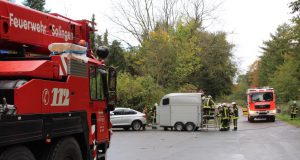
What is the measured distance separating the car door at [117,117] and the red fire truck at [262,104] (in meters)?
13.9

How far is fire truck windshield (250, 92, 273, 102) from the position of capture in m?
38.7

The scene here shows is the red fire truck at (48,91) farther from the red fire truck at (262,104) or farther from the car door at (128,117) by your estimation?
the red fire truck at (262,104)

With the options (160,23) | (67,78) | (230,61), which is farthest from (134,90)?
(67,78)

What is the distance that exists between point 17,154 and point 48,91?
1.21 metres

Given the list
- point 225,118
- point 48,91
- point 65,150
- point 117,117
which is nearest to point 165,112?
point 117,117

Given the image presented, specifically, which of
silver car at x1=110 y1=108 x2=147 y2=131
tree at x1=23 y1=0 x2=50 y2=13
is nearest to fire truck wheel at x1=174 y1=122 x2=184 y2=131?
silver car at x1=110 y1=108 x2=147 y2=131

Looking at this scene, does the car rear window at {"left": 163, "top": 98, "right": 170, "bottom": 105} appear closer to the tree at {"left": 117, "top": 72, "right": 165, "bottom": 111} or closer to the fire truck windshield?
the tree at {"left": 117, "top": 72, "right": 165, "bottom": 111}

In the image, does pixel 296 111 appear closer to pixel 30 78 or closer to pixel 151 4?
pixel 151 4

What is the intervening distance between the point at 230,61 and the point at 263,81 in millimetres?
42635

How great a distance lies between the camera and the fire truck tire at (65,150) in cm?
745

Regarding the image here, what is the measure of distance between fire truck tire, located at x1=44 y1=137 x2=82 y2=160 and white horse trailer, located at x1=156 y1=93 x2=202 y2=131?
20.2m

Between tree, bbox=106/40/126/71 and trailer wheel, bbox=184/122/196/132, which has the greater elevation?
tree, bbox=106/40/126/71

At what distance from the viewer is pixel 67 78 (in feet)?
25.8

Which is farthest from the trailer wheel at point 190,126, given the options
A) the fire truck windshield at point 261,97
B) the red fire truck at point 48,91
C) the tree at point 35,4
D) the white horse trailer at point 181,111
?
the red fire truck at point 48,91
